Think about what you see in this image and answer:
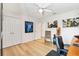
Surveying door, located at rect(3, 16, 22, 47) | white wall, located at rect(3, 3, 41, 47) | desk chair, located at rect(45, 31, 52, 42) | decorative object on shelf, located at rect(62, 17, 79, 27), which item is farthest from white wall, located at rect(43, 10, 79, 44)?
door, located at rect(3, 16, 22, 47)

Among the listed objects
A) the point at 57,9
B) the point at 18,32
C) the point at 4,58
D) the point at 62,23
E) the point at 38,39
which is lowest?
the point at 4,58

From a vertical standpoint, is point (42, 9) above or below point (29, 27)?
above

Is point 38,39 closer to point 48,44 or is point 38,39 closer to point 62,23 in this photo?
point 48,44

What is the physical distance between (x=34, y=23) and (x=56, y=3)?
45 centimetres

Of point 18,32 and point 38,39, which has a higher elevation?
point 18,32

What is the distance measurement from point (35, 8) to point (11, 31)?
0.50m

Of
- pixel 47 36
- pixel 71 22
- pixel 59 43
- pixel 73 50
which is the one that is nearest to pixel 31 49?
pixel 47 36

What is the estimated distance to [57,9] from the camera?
1.68 meters

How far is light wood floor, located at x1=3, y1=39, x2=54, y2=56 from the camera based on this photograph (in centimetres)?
167

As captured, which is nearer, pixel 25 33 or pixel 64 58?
pixel 64 58

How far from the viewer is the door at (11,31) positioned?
164 centimetres

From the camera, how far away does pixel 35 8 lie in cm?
169

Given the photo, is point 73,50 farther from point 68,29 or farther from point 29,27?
point 29,27

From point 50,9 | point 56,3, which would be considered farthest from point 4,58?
point 56,3
